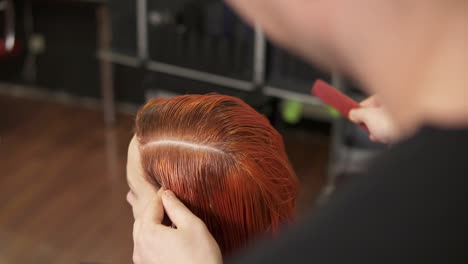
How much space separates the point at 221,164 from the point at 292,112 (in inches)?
87.6

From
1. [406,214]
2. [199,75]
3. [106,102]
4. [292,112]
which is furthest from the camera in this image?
[106,102]

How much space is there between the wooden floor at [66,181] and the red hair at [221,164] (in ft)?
3.90

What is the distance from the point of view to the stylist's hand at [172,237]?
2.62ft

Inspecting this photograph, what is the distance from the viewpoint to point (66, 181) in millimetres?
2898

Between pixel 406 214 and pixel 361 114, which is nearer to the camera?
pixel 406 214

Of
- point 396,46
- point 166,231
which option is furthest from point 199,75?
point 396,46

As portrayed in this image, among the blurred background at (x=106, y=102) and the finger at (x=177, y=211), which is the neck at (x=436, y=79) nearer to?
the finger at (x=177, y=211)

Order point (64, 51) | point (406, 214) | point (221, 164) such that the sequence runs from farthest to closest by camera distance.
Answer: point (64, 51) < point (221, 164) < point (406, 214)

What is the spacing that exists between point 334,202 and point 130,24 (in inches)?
110

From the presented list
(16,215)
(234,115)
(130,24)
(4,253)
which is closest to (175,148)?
(234,115)

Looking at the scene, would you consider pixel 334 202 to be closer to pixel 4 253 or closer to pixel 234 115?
pixel 234 115

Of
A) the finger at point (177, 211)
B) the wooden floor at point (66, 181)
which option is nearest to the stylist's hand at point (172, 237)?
the finger at point (177, 211)

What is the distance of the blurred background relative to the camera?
2.59 meters

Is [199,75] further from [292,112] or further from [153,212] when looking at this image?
[153,212]
